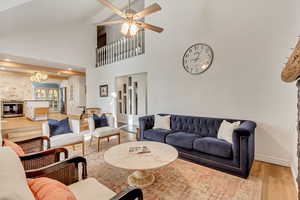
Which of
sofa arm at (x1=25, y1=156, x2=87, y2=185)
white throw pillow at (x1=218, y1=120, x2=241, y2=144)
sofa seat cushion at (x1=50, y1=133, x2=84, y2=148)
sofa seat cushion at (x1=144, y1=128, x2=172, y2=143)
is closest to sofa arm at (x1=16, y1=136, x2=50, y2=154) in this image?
sofa seat cushion at (x1=50, y1=133, x2=84, y2=148)

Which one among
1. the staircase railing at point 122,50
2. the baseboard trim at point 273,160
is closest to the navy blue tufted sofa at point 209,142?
the baseboard trim at point 273,160

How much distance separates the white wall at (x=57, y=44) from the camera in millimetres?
4250

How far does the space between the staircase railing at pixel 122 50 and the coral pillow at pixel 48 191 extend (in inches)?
174

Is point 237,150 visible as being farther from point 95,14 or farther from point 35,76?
point 35,76

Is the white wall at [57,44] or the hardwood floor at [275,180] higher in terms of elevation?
the white wall at [57,44]

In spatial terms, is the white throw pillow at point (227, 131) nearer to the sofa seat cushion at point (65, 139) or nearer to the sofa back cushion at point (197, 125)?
the sofa back cushion at point (197, 125)

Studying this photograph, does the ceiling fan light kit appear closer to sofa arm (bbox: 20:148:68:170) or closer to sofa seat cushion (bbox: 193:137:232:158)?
sofa arm (bbox: 20:148:68:170)

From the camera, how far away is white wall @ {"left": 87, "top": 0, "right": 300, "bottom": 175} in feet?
8.34

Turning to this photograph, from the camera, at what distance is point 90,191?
46.5 inches

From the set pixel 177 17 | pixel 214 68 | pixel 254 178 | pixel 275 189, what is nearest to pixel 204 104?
pixel 214 68

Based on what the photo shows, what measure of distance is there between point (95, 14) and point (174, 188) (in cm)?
663

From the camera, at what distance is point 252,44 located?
2793mm

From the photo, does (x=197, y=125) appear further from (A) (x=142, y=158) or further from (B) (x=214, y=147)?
(A) (x=142, y=158)

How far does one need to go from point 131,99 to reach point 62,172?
192 inches
